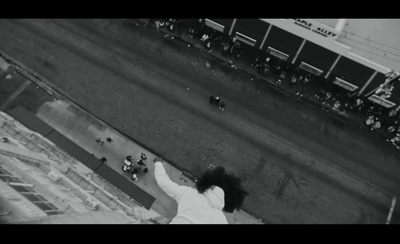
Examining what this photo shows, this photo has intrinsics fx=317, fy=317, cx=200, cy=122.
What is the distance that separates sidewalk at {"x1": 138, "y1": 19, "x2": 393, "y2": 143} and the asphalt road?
2.61 feet

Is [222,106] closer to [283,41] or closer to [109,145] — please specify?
[283,41]

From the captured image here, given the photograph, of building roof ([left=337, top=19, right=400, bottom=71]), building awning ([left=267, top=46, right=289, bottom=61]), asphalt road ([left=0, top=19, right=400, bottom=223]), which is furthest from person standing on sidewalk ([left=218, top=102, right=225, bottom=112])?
building roof ([left=337, top=19, right=400, bottom=71])

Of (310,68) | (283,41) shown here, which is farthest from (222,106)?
(310,68)

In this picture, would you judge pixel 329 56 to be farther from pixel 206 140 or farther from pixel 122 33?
pixel 122 33

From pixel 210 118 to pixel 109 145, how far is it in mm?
10787

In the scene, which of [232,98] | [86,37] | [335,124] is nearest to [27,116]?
[86,37]

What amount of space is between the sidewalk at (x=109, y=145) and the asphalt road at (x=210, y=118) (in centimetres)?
96

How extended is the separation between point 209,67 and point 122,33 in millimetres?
11404

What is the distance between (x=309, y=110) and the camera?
3422 cm

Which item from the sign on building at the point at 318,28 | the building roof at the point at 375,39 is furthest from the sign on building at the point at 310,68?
the sign on building at the point at 318,28

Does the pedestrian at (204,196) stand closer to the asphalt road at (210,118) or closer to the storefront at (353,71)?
the asphalt road at (210,118)

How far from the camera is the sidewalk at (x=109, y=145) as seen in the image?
29859mm
